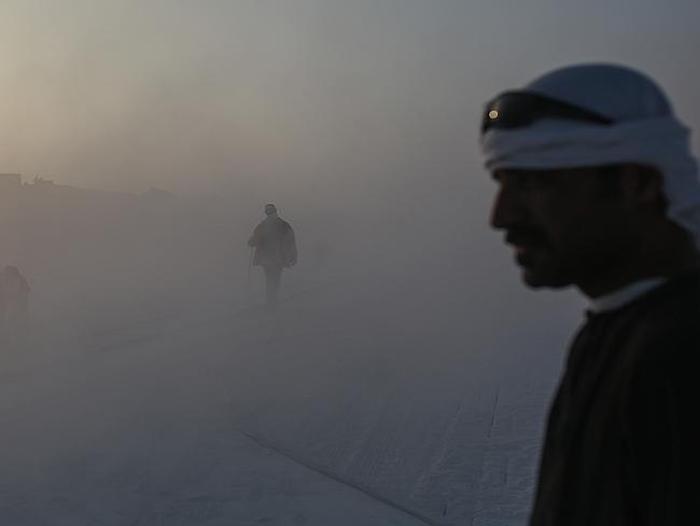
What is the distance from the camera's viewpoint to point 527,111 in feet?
5.63

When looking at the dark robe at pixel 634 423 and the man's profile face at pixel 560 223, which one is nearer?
the dark robe at pixel 634 423

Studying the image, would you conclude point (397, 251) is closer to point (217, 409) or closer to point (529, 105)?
point (217, 409)

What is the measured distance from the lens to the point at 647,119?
1.62 metres

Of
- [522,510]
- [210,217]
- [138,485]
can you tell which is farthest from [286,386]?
[210,217]

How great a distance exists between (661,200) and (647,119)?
154 mm

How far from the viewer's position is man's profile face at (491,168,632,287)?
1.61m

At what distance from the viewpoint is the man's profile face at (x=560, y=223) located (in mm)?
1612

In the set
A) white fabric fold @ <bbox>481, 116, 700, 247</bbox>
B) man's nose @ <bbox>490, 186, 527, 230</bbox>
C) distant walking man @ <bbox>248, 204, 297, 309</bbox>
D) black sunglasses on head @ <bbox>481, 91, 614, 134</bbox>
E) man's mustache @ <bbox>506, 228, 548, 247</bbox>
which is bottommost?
distant walking man @ <bbox>248, 204, 297, 309</bbox>

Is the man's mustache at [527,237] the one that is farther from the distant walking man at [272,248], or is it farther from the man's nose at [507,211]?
the distant walking man at [272,248]

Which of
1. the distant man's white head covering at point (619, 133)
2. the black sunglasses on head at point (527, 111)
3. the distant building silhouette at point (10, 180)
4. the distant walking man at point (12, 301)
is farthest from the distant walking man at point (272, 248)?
the distant building silhouette at point (10, 180)

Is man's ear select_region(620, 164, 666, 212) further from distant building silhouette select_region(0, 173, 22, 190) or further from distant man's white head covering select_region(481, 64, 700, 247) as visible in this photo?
distant building silhouette select_region(0, 173, 22, 190)

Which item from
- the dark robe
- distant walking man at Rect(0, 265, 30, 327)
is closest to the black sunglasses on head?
the dark robe

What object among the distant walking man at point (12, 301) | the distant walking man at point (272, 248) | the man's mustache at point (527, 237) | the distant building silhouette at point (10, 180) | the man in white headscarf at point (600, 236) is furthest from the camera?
the distant building silhouette at point (10, 180)

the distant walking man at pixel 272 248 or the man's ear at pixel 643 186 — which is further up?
the man's ear at pixel 643 186
